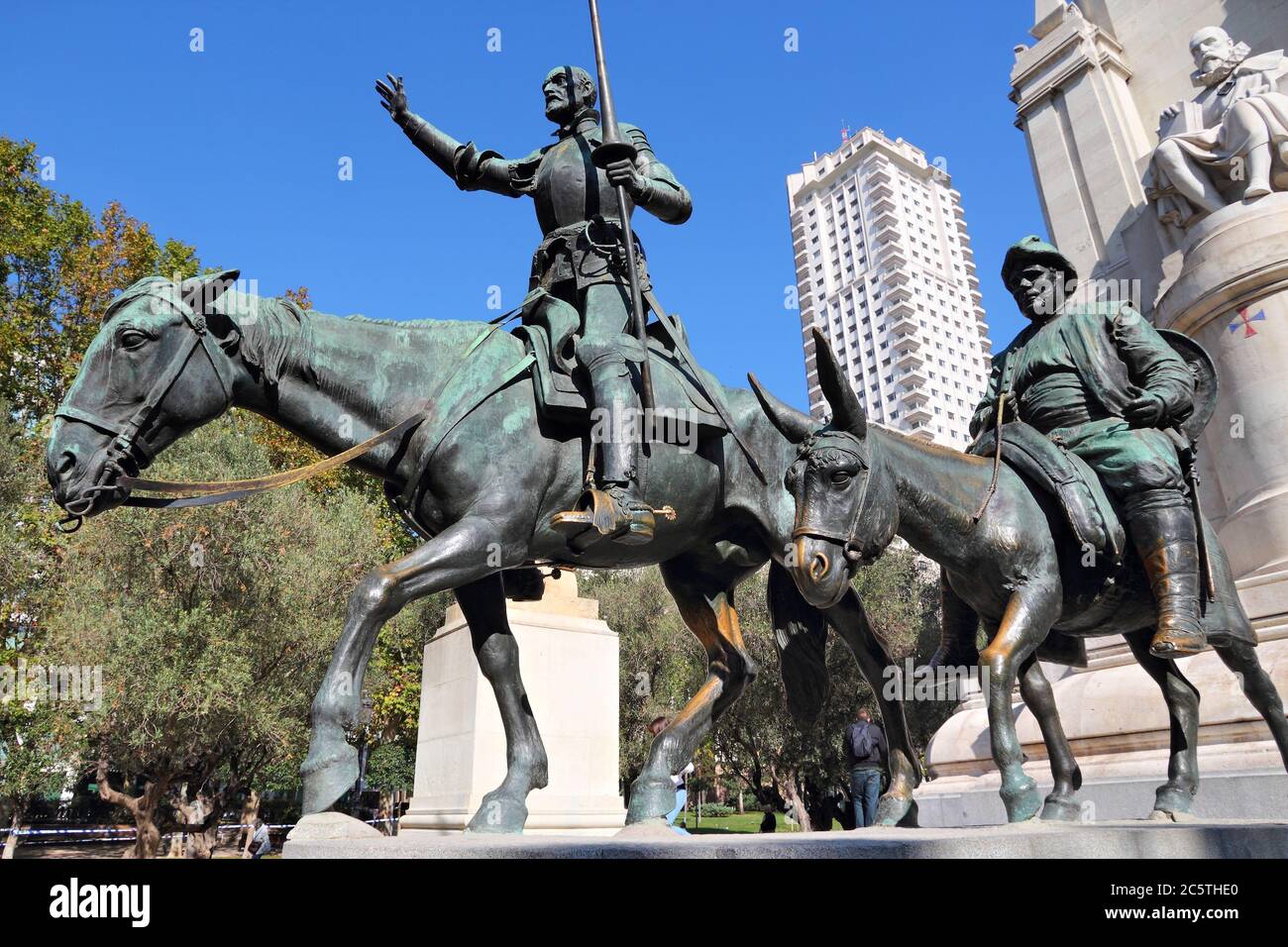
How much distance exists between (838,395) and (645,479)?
126 centimetres

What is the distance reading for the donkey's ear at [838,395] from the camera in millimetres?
4355

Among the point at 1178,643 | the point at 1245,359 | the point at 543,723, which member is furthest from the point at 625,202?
the point at 1245,359

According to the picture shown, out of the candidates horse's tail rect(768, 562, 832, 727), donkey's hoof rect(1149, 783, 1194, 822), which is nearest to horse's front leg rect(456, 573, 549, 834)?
horse's tail rect(768, 562, 832, 727)

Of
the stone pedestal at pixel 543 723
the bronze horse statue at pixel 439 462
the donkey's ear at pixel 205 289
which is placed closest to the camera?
the bronze horse statue at pixel 439 462

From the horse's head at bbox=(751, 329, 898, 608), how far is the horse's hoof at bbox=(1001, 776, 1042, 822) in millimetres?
1162

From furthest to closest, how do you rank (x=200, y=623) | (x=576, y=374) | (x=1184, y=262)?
(x=200, y=623), (x=1184, y=262), (x=576, y=374)

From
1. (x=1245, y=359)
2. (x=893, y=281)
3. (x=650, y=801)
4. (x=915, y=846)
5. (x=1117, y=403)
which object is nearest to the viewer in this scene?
(x=915, y=846)

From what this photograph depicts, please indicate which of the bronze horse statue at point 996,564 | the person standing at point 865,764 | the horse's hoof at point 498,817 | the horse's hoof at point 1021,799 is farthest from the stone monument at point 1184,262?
the horse's hoof at point 498,817

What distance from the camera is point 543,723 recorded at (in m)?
9.37

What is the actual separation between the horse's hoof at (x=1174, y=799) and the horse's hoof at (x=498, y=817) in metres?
3.69

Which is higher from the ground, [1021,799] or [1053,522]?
[1053,522]

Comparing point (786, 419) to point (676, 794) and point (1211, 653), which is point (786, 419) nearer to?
point (676, 794)

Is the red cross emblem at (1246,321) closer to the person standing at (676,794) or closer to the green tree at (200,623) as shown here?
the person standing at (676,794)

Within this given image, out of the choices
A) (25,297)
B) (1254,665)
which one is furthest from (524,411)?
(25,297)
